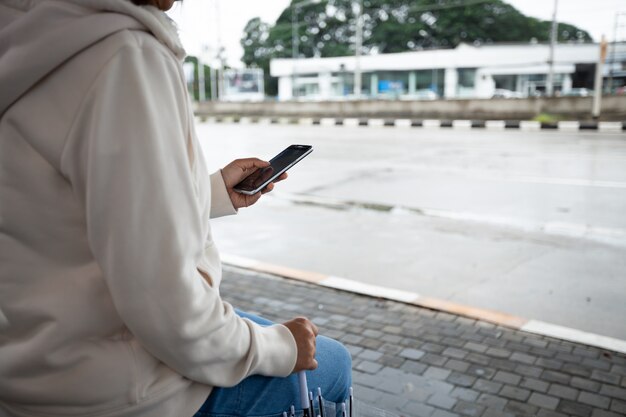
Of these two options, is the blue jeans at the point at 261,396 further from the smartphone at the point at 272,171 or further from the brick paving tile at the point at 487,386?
the brick paving tile at the point at 487,386

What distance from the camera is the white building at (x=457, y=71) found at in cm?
3941

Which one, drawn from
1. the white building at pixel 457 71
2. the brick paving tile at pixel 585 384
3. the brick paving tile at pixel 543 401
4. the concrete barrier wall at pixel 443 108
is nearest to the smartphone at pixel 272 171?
the brick paving tile at pixel 543 401

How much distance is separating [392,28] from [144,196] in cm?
6422

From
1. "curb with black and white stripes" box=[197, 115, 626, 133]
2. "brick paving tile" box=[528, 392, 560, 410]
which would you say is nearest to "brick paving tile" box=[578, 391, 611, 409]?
"brick paving tile" box=[528, 392, 560, 410]

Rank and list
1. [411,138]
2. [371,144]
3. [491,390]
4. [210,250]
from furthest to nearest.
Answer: [411,138], [371,144], [491,390], [210,250]

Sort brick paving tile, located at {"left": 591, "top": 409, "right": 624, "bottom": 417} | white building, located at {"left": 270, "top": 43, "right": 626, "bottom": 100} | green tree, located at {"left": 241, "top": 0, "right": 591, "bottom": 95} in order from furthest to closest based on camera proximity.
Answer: green tree, located at {"left": 241, "top": 0, "right": 591, "bottom": 95} → white building, located at {"left": 270, "top": 43, "right": 626, "bottom": 100} → brick paving tile, located at {"left": 591, "top": 409, "right": 624, "bottom": 417}

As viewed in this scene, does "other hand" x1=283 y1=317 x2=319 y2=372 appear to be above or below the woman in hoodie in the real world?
below

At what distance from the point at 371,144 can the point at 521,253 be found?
31.0ft

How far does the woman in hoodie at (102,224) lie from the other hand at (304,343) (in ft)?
0.34

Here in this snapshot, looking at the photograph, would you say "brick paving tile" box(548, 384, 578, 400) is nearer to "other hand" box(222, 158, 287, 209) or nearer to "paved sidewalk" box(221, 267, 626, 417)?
"paved sidewalk" box(221, 267, 626, 417)

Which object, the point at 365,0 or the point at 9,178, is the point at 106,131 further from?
the point at 365,0

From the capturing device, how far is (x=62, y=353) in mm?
970

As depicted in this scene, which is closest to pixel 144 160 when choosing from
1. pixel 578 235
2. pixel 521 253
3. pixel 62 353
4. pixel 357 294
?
pixel 62 353

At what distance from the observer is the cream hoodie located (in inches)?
34.9
